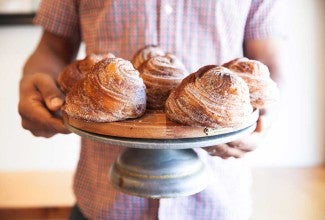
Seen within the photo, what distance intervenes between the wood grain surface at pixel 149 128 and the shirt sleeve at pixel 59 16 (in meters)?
0.44

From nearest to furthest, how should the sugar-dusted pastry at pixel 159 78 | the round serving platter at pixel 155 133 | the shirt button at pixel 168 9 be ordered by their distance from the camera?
the round serving platter at pixel 155 133, the sugar-dusted pastry at pixel 159 78, the shirt button at pixel 168 9

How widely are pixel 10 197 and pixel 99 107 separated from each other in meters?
1.13

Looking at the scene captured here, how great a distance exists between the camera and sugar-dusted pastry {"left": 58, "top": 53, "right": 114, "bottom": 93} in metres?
0.62

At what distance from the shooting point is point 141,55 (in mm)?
637

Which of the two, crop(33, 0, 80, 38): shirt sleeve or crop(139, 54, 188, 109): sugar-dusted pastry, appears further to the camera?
crop(33, 0, 80, 38): shirt sleeve

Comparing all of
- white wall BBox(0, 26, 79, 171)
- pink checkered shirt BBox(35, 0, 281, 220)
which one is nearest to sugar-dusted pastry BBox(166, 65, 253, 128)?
pink checkered shirt BBox(35, 0, 281, 220)

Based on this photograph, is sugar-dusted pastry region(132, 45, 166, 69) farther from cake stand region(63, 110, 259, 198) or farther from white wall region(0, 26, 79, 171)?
white wall region(0, 26, 79, 171)

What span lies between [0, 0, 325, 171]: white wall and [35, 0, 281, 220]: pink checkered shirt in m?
0.75

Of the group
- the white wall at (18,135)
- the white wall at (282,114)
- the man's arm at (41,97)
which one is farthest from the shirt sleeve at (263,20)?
the white wall at (18,135)

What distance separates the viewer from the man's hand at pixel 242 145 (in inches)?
22.8

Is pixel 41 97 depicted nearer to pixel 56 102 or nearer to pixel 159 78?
pixel 56 102

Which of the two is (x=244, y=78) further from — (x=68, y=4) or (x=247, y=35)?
(x=68, y=4)

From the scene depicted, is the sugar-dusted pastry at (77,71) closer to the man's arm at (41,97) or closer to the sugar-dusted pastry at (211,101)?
the man's arm at (41,97)

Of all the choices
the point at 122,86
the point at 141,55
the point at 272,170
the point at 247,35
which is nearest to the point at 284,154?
the point at 272,170
